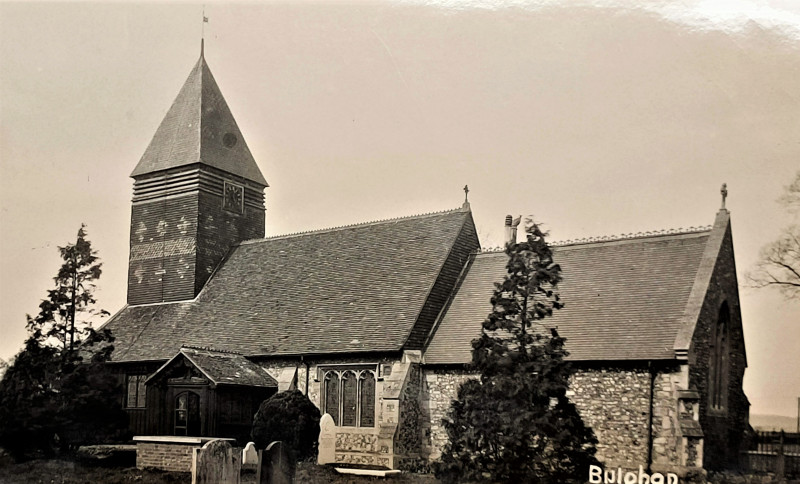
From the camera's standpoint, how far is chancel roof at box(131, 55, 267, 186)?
27.6 meters

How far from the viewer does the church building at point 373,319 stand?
17438 mm

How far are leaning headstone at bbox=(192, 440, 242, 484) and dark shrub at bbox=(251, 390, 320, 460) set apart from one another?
779 cm

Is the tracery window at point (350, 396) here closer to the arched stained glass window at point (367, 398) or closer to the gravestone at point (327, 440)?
the arched stained glass window at point (367, 398)

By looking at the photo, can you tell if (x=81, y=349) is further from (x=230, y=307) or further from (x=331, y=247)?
(x=331, y=247)

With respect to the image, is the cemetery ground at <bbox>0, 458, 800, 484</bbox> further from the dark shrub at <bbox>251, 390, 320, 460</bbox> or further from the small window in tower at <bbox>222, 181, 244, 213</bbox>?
the small window in tower at <bbox>222, 181, 244, 213</bbox>

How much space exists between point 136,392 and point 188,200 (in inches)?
261

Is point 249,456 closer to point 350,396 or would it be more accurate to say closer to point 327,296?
point 350,396

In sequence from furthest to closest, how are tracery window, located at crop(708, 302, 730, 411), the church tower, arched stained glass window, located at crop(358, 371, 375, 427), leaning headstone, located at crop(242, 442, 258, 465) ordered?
the church tower
arched stained glass window, located at crop(358, 371, 375, 427)
tracery window, located at crop(708, 302, 730, 411)
leaning headstone, located at crop(242, 442, 258, 465)

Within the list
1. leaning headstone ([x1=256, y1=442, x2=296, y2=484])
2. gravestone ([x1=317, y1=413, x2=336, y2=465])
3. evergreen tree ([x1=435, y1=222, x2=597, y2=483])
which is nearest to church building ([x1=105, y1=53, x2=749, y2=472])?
gravestone ([x1=317, y1=413, x2=336, y2=465])

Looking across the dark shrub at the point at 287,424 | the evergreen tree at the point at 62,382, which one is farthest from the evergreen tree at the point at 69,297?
the dark shrub at the point at 287,424

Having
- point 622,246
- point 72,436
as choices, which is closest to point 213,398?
point 72,436

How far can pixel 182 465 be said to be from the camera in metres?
19.0

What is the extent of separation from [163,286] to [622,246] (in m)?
15.3

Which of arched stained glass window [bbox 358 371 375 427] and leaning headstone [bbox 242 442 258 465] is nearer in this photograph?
leaning headstone [bbox 242 442 258 465]
